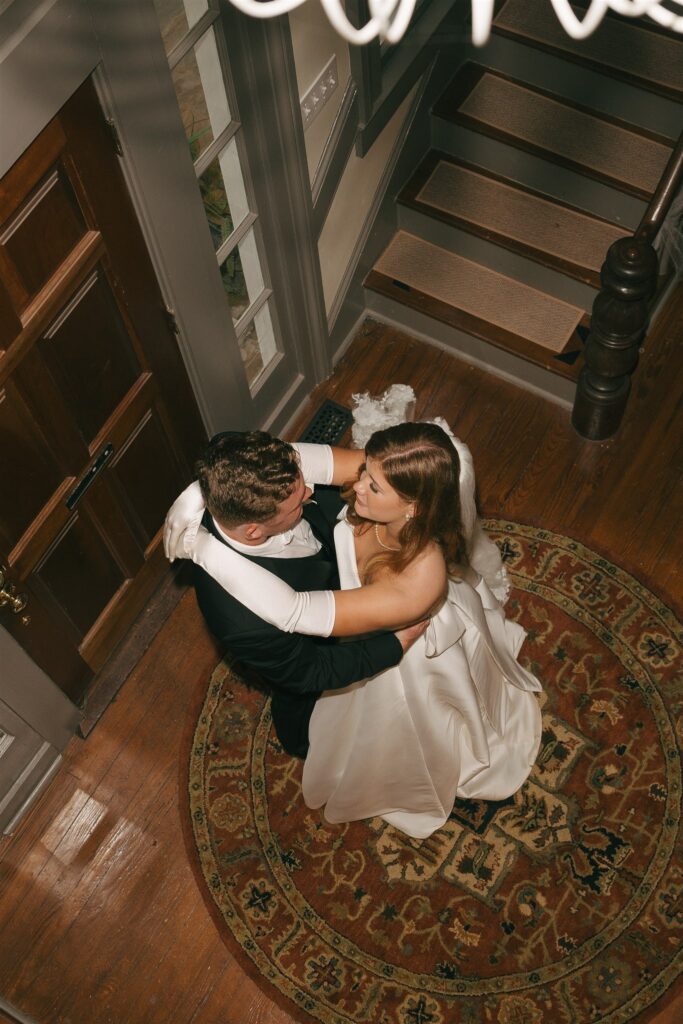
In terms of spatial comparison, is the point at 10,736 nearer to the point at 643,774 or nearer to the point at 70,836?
the point at 70,836

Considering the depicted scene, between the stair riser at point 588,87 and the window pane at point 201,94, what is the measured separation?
1928 mm

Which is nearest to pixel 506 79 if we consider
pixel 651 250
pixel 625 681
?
pixel 651 250

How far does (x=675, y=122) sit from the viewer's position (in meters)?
4.35

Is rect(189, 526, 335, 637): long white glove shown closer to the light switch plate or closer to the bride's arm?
the bride's arm

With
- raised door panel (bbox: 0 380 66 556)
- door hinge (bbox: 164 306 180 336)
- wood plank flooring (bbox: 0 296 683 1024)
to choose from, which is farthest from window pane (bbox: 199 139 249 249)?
wood plank flooring (bbox: 0 296 683 1024)

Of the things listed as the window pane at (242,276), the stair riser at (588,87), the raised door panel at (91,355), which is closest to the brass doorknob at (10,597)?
the raised door panel at (91,355)

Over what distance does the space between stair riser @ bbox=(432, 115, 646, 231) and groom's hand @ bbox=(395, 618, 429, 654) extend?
250 cm

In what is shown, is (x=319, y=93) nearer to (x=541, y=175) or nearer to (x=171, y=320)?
(x=171, y=320)

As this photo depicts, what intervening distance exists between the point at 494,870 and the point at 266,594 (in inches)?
63.4

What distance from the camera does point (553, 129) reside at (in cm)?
443

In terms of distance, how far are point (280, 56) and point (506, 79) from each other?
182 centimetres

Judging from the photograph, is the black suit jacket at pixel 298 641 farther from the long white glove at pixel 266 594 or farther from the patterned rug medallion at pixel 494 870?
the patterned rug medallion at pixel 494 870

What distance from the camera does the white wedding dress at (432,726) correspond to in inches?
120

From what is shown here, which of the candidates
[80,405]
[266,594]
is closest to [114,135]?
[80,405]
